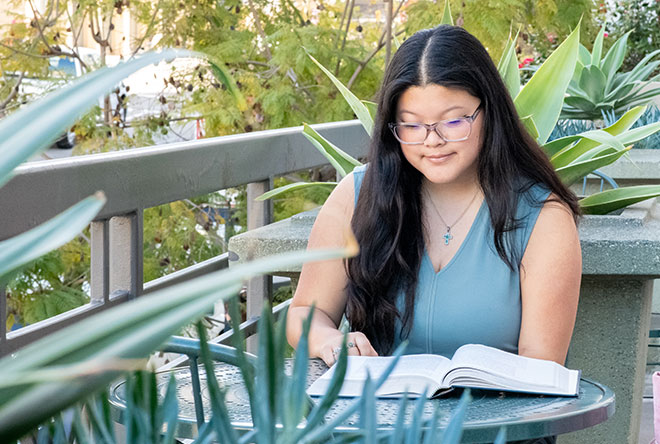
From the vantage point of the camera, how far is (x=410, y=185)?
2479 mm

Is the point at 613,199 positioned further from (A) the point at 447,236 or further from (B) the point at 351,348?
(B) the point at 351,348

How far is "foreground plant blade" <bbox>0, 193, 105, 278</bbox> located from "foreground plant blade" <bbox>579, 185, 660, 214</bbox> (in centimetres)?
268

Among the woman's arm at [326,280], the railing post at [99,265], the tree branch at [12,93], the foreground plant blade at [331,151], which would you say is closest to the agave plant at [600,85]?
the foreground plant blade at [331,151]

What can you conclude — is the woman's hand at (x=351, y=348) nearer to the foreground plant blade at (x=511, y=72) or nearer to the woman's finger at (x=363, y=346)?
the woman's finger at (x=363, y=346)

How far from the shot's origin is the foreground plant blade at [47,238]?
0.38 meters

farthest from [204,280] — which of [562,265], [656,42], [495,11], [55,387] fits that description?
[656,42]

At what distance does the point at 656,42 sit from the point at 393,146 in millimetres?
9131

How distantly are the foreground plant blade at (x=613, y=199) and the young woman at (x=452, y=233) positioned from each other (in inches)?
22.9

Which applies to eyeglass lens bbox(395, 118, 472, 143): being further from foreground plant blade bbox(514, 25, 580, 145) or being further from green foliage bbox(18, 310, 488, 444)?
green foliage bbox(18, 310, 488, 444)

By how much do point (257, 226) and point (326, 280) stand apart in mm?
865

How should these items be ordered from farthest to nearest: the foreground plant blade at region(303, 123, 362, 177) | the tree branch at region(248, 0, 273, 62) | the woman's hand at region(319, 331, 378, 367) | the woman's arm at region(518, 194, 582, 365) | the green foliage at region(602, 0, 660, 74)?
1. the green foliage at region(602, 0, 660, 74)
2. the tree branch at region(248, 0, 273, 62)
3. the foreground plant blade at region(303, 123, 362, 177)
4. the woman's arm at region(518, 194, 582, 365)
5. the woman's hand at region(319, 331, 378, 367)

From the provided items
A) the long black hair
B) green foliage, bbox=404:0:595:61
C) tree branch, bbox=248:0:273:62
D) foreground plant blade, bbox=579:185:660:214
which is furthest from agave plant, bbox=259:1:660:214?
tree branch, bbox=248:0:273:62

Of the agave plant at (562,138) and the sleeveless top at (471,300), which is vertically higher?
the agave plant at (562,138)

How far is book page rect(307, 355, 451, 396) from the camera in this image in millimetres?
1610
